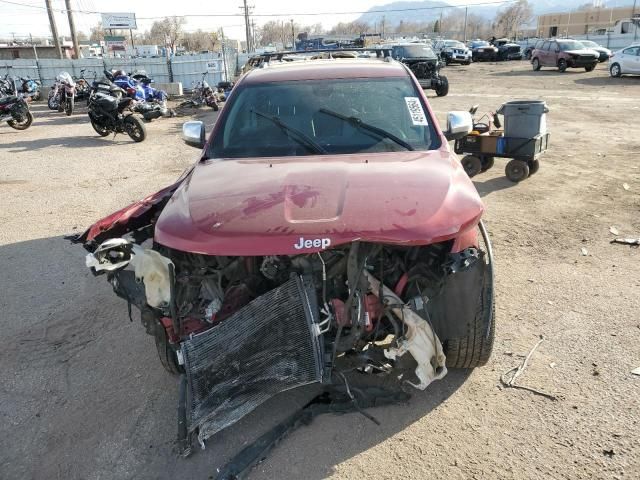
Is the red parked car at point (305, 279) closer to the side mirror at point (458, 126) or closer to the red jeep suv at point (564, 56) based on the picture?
the side mirror at point (458, 126)

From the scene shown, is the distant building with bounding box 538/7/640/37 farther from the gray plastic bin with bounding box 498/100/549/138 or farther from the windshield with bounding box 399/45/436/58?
the gray plastic bin with bounding box 498/100/549/138

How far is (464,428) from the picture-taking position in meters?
2.80

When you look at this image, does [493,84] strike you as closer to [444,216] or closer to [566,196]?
[566,196]

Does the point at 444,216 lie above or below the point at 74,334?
above

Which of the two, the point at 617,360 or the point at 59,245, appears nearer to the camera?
the point at 617,360

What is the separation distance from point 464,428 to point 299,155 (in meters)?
1.95

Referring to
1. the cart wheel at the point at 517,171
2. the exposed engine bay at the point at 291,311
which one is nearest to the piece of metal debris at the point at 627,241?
the cart wheel at the point at 517,171

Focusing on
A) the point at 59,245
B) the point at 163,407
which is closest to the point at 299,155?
the point at 163,407

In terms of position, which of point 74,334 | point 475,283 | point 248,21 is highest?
point 248,21

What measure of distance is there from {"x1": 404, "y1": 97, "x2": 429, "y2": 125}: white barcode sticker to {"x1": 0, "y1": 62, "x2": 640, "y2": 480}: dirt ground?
5.12ft

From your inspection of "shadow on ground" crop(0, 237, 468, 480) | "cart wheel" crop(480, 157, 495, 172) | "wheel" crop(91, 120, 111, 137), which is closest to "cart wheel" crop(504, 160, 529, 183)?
"cart wheel" crop(480, 157, 495, 172)

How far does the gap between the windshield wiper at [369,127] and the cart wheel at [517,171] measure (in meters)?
4.31

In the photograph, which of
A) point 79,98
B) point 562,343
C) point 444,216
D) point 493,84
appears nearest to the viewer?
point 444,216

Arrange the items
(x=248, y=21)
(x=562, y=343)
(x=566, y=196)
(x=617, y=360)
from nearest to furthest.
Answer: (x=617, y=360) < (x=562, y=343) < (x=566, y=196) < (x=248, y=21)
